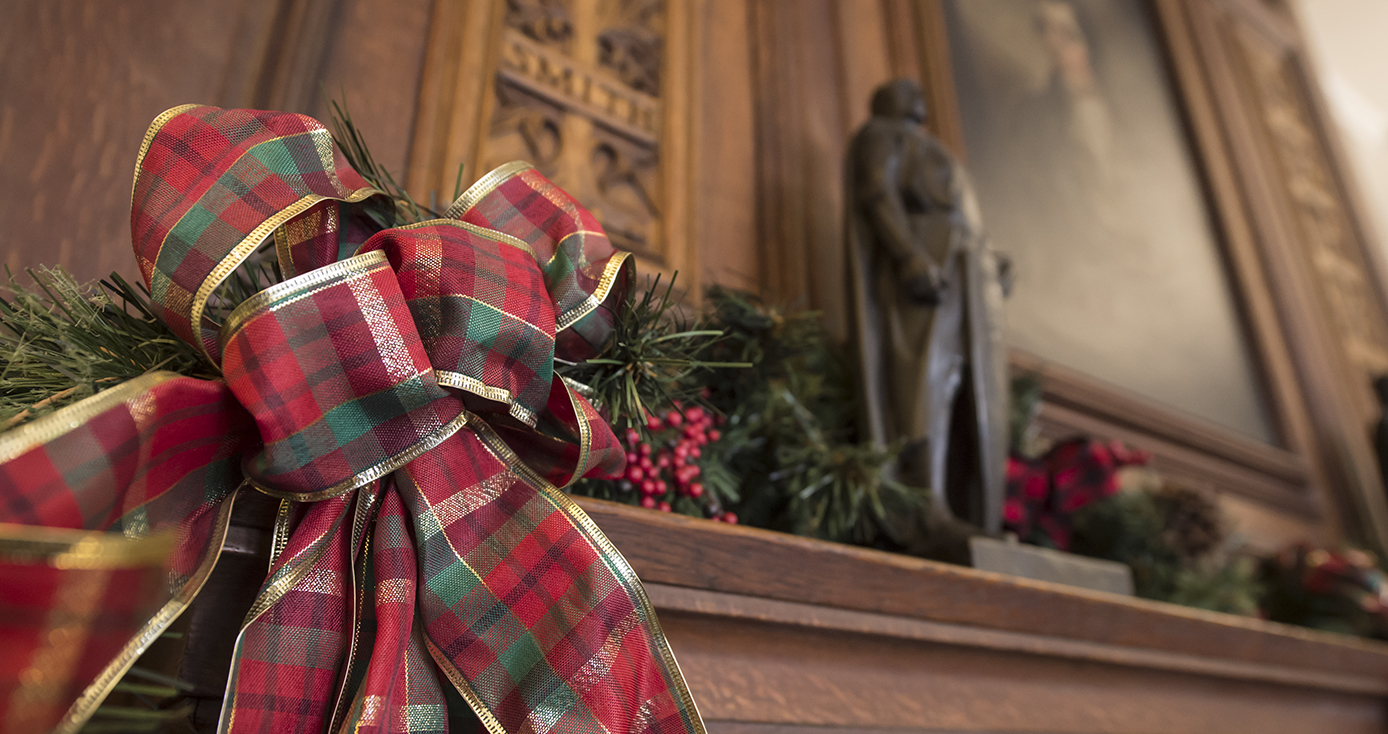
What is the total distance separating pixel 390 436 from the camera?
0.90 feet

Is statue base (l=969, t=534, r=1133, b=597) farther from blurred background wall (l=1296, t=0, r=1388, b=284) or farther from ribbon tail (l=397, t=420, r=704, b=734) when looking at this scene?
blurred background wall (l=1296, t=0, r=1388, b=284)

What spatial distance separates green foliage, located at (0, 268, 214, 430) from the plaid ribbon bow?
0.04m

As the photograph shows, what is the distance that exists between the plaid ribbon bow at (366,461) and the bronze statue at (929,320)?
394mm

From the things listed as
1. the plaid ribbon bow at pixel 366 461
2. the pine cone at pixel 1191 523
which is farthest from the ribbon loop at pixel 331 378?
the pine cone at pixel 1191 523

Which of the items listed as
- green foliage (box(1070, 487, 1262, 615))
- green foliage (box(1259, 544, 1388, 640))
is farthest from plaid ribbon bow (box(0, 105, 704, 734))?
green foliage (box(1259, 544, 1388, 640))

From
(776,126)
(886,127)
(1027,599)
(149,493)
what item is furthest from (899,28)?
(149,493)

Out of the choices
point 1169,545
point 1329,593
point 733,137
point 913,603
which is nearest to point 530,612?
point 913,603

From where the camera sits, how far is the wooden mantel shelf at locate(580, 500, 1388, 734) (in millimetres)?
412

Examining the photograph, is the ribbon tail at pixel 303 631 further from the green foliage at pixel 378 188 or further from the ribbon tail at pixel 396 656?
the green foliage at pixel 378 188

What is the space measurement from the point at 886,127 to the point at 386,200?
1.79 feet

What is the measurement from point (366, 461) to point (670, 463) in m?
0.25

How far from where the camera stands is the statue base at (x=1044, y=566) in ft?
1.95

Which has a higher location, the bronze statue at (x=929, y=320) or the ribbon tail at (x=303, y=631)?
the bronze statue at (x=929, y=320)

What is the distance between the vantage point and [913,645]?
0.51m
